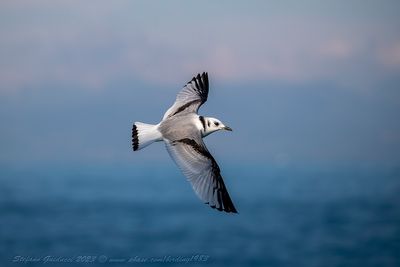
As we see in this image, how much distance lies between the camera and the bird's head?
16719 millimetres

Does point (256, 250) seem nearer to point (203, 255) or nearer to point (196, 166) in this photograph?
point (203, 255)

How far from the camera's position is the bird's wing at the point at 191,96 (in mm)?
17264

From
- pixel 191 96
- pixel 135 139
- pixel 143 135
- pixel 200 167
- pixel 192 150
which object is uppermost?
pixel 191 96

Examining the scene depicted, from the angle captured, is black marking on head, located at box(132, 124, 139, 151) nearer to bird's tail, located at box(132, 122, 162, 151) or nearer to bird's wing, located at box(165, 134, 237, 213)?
bird's tail, located at box(132, 122, 162, 151)

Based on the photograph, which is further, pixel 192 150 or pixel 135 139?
pixel 135 139

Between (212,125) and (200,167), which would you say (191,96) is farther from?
(200,167)

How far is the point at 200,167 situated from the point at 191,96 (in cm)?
208

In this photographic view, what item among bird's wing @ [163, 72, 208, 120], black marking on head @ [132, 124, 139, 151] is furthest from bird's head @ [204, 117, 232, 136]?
black marking on head @ [132, 124, 139, 151]

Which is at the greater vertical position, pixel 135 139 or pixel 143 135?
pixel 143 135

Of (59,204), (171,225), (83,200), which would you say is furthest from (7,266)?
(83,200)

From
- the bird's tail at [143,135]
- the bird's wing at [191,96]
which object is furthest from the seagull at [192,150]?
the bird's wing at [191,96]

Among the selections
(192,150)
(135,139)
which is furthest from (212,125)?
(135,139)

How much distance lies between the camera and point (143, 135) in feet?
53.6

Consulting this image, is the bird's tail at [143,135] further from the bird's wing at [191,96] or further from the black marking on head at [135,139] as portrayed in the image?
the bird's wing at [191,96]
